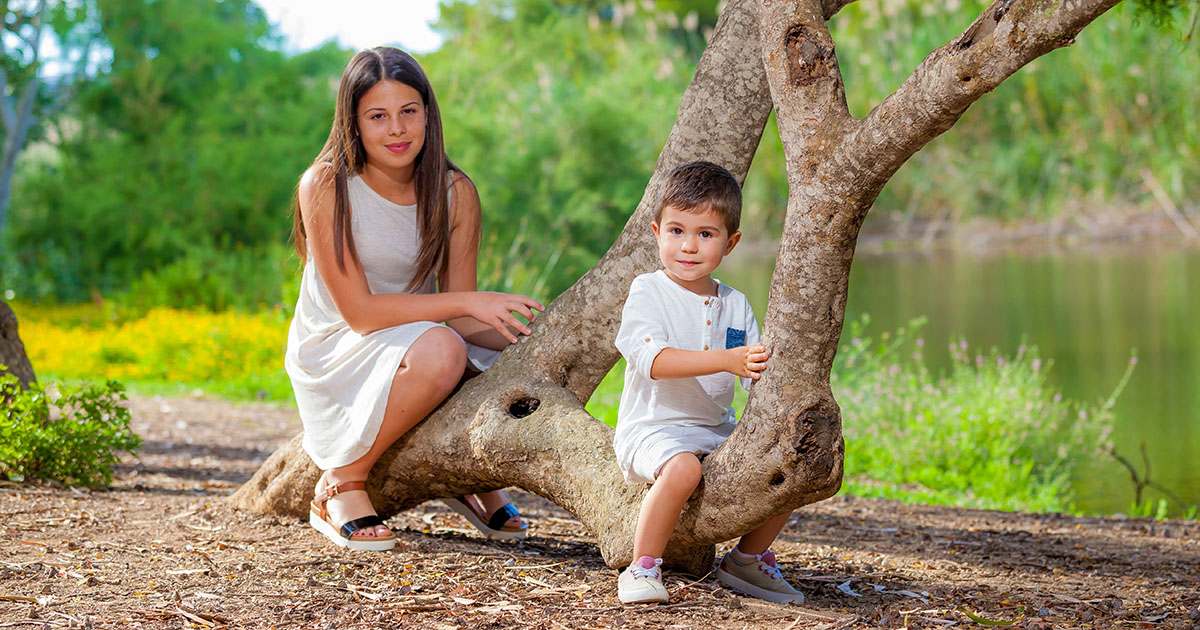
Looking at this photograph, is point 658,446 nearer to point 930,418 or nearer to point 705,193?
point 705,193

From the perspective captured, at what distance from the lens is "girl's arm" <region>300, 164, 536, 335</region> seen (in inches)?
132

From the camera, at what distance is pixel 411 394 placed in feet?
10.9

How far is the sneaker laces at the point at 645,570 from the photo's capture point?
8.80 ft

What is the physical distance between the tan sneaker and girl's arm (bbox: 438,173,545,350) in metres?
1.06

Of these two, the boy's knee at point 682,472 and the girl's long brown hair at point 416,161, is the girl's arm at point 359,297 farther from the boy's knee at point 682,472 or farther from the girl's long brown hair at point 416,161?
the boy's knee at point 682,472

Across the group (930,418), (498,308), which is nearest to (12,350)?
(498,308)

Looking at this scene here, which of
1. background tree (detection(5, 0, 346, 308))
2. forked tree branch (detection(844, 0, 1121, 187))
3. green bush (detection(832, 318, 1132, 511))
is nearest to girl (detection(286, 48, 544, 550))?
forked tree branch (detection(844, 0, 1121, 187))

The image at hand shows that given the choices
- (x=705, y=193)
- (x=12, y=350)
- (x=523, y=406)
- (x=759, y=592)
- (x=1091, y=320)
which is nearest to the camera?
(x=705, y=193)

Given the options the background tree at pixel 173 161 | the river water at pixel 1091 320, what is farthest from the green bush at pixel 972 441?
the background tree at pixel 173 161

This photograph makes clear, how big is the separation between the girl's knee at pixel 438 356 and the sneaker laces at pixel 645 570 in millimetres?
930

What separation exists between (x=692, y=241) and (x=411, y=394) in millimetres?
1060

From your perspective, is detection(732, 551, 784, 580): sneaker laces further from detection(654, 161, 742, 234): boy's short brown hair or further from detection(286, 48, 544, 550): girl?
detection(286, 48, 544, 550): girl

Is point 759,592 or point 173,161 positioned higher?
point 173,161

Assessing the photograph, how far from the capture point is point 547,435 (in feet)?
10.1
